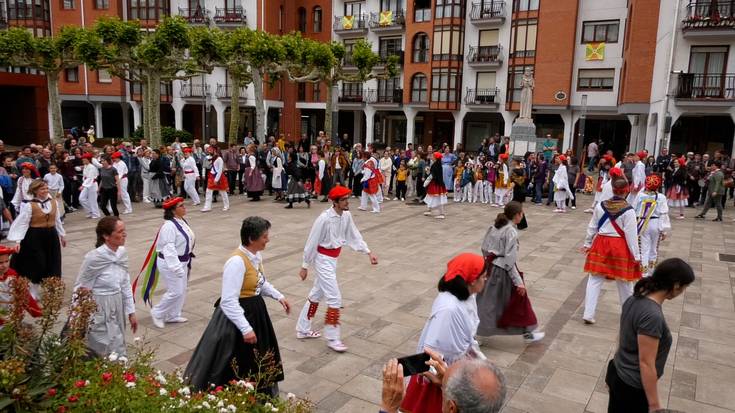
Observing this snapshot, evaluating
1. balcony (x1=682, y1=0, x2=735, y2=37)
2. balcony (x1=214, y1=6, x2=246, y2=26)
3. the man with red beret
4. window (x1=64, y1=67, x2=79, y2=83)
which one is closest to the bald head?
the man with red beret

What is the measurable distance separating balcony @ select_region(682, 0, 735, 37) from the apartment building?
0.04 metres

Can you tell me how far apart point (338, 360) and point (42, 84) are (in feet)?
94.8

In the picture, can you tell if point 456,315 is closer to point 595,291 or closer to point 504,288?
point 504,288

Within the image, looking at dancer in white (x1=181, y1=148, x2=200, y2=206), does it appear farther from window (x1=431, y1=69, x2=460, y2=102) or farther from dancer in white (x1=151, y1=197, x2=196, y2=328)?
window (x1=431, y1=69, x2=460, y2=102)

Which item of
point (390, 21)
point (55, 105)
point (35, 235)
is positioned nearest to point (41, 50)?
point (55, 105)

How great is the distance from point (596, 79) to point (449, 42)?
9564 millimetres

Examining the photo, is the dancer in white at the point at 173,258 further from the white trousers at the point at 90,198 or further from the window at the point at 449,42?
the window at the point at 449,42

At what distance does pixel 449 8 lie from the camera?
35.1m

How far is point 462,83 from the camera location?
36.1 metres

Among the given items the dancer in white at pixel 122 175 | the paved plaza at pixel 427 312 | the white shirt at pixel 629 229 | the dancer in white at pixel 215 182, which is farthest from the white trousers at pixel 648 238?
the dancer in white at pixel 122 175

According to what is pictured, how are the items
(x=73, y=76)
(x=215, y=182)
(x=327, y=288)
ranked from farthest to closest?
(x=73, y=76), (x=215, y=182), (x=327, y=288)

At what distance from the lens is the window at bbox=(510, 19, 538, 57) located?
33312mm

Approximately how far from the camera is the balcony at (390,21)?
3747 centimetres

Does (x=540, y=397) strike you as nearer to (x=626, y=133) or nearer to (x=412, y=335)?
(x=412, y=335)
